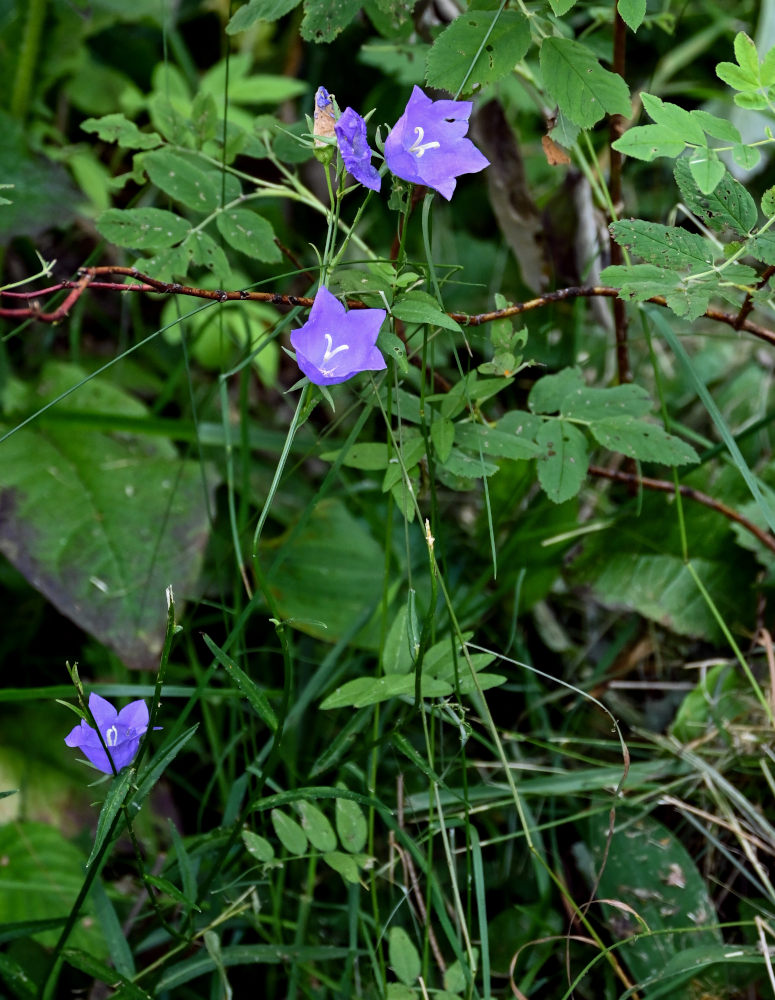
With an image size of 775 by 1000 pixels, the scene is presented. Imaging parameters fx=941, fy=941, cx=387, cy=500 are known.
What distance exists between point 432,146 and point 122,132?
1.87ft

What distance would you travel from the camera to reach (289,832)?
1.12m

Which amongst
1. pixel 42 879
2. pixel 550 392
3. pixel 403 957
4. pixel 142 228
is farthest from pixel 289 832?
pixel 142 228

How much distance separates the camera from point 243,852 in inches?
49.2

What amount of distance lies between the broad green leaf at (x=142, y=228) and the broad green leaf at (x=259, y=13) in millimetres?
256

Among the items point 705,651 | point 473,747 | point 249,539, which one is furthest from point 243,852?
point 705,651

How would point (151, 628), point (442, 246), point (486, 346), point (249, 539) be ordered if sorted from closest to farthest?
point (151, 628) → point (249, 539) → point (486, 346) → point (442, 246)

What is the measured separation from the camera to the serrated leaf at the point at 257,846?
3.55ft

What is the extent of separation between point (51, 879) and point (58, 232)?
5.33ft

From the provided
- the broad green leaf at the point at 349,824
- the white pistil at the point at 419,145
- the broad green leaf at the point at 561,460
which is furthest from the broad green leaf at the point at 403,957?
the white pistil at the point at 419,145

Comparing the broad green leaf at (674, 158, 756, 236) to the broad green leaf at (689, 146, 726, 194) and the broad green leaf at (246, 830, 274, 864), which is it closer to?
the broad green leaf at (689, 146, 726, 194)

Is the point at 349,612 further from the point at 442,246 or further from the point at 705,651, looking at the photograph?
A: the point at 442,246

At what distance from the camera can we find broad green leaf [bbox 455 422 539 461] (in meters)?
1.21

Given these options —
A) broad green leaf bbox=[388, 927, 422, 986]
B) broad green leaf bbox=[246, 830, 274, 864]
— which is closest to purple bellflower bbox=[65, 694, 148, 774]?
broad green leaf bbox=[246, 830, 274, 864]

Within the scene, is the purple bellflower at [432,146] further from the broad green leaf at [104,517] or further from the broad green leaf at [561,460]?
the broad green leaf at [104,517]
